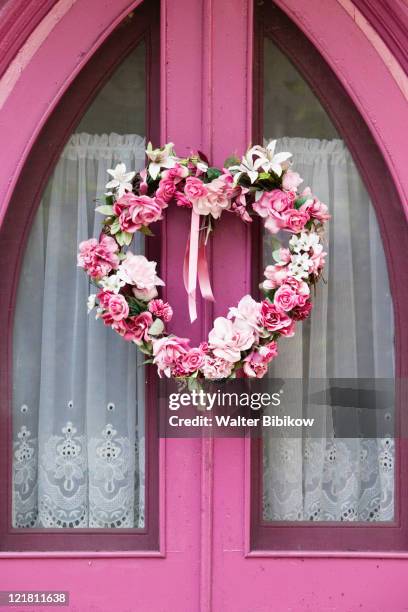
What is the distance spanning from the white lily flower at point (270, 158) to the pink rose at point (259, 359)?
64cm

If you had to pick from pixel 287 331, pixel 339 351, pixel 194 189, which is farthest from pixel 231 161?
pixel 339 351

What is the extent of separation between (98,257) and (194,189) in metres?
0.44

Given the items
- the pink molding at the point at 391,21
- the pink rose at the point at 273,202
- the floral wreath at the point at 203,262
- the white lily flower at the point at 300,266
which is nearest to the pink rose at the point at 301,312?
the floral wreath at the point at 203,262

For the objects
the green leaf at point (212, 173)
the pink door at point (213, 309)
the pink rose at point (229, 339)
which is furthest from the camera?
the pink door at point (213, 309)

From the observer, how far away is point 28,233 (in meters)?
3.05

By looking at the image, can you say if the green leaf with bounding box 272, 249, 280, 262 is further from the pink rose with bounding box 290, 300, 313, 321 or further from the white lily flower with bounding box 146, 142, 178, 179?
the white lily flower with bounding box 146, 142, 178, 179

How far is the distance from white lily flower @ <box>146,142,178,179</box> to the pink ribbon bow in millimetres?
195

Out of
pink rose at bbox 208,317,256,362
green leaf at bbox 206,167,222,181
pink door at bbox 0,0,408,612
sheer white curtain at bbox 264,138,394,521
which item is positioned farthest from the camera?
sheer white curtain at bbox 264,138,394,521

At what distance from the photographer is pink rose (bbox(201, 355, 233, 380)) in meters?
2.74

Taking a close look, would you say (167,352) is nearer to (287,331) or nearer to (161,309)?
(161,309)

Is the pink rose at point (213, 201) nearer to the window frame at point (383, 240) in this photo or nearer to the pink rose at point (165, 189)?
the pink rose at point (165, 189)

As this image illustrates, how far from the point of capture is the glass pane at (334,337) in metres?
3.07

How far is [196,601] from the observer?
9.73ft

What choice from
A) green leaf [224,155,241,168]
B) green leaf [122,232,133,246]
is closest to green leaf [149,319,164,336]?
green leaf [122,232,133,246]
